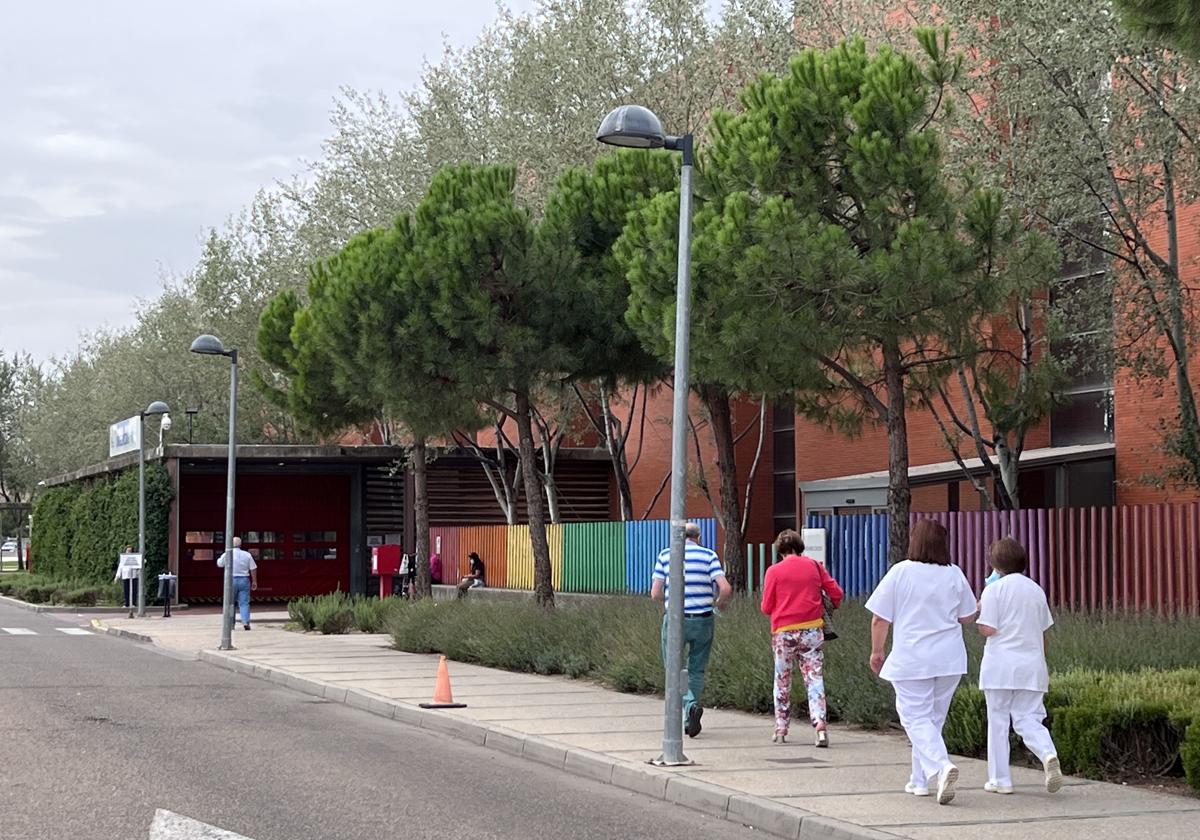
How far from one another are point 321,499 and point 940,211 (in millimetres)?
31556

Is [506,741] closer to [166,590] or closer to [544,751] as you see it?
[544,751]

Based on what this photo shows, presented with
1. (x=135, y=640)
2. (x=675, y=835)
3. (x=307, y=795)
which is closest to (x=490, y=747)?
(x=307, y=795)

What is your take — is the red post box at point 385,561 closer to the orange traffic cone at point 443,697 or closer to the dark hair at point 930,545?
the orange traffic cone at point 443,697

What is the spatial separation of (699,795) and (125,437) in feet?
123

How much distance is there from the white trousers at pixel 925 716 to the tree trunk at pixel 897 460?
8.95 m

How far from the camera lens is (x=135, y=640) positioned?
29.5 metres

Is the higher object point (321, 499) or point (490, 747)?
point (321, 499)

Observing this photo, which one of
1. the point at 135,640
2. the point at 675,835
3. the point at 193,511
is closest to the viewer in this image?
the point at 675,835

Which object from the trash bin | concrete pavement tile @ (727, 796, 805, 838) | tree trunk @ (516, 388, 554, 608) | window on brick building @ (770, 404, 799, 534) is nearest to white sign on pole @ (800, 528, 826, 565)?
tree trunk @ (516, 388, 554, 608)

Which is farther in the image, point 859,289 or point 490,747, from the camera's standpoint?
point 859,289

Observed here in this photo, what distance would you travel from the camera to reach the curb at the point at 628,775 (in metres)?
9.07

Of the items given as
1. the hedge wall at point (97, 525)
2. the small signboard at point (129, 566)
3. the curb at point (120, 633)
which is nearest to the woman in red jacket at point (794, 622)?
the curb at point (120, 633)

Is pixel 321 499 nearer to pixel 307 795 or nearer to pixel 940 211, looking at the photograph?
pixel 940 211

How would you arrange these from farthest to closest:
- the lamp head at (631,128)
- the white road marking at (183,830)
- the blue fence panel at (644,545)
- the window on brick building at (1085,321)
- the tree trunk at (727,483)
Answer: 1. the blue fence panel at (644,545)
2. the tree trunk at (727,483)
3. the window on brick building at (1085,321)
4. the lamp head at (631,128)
5. the white road marking at (183,830)
